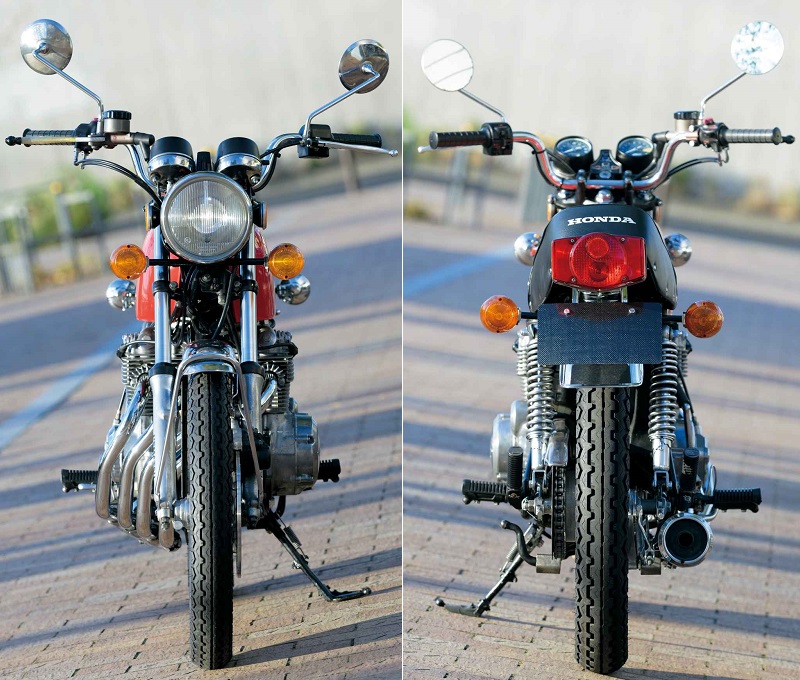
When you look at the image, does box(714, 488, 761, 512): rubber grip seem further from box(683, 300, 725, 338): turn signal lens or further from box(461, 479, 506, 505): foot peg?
box(461, 479, 506, 505): foot peg

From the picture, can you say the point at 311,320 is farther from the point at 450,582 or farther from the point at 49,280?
the point at 450,582

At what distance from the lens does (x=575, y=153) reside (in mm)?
4746

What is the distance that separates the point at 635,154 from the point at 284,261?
141cm

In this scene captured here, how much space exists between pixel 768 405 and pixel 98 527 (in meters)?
5.42

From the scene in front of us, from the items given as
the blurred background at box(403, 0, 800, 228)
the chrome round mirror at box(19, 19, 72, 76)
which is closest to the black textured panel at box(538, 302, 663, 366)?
the chrome round mirror at box(19, 19, 72, 76)

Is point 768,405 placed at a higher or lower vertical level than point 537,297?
lower

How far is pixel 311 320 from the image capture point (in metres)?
12.6

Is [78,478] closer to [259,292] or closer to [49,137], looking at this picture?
[259,292]

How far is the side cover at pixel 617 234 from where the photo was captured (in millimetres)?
4082

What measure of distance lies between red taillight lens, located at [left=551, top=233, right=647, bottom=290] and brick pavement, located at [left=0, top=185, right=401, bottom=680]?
1.53m

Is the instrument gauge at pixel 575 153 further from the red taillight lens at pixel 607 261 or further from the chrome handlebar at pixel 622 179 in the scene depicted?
the red taillight lens at pixel 607 261

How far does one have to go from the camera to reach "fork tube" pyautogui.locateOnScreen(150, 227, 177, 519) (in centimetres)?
420

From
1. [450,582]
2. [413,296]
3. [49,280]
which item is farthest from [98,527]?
[49,280]

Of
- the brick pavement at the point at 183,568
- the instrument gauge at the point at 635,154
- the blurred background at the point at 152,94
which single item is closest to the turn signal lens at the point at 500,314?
the instrument gauge at the point at 635,154
